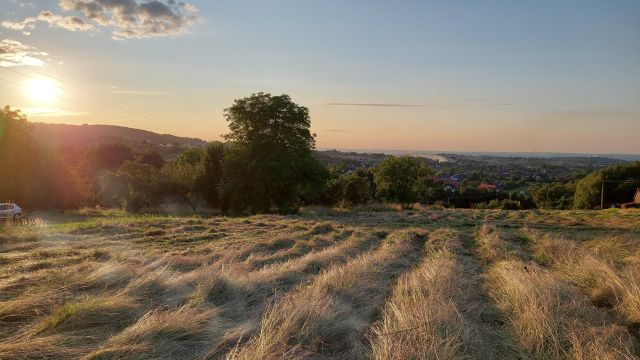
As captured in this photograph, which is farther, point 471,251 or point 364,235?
point 364,235

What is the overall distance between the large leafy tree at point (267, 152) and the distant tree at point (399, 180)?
22.7 metres

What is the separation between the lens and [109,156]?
70.8 metres

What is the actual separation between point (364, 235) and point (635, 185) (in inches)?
2847

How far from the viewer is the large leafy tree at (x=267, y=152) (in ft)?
107

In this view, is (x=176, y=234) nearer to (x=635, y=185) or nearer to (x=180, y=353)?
(x=180, y=353)

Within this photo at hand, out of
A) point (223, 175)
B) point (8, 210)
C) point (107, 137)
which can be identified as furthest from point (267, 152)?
point (107, 137)

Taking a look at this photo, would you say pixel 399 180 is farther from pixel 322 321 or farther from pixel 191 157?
pixel 322 321

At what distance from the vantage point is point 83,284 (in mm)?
5906

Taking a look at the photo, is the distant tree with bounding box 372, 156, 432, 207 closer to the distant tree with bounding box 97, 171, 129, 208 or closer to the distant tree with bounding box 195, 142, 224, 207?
the distant tree with bounding box 195, 142, 224, 207

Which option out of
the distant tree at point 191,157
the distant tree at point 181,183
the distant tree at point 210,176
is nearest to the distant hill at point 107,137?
the distant tree at point 191,157

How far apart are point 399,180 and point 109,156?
1943 inches

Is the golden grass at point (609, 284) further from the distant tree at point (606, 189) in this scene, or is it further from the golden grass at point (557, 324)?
the distant tree at point (606, 189)

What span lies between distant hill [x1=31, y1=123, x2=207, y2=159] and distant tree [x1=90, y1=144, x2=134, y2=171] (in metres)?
21.2

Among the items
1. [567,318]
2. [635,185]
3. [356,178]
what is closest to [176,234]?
[567,318]
